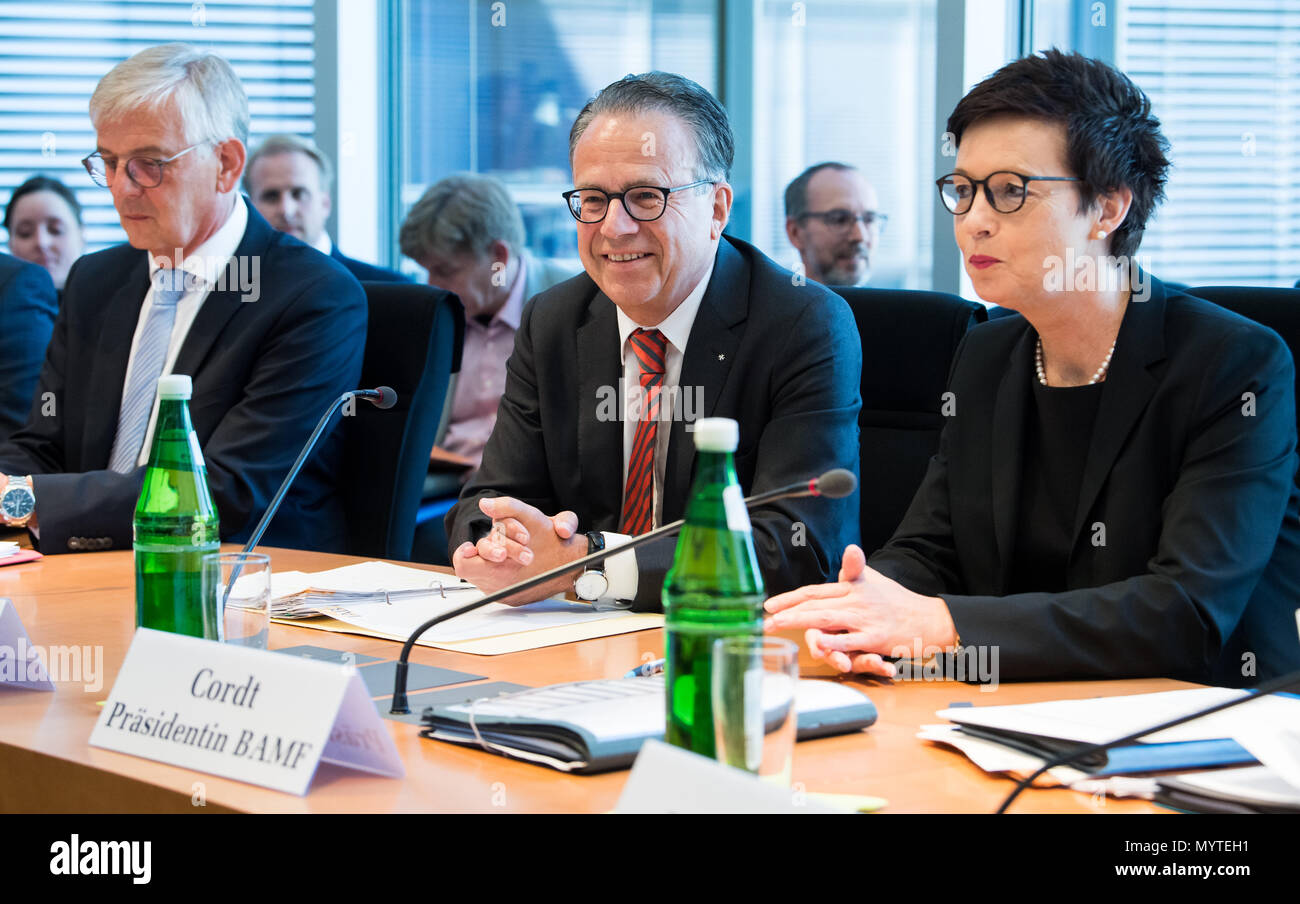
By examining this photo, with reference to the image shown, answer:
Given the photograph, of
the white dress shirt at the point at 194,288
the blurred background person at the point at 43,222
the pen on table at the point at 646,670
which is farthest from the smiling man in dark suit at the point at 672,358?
the blurred background person at the point at 43,222

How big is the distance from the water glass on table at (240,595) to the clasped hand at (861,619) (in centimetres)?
57

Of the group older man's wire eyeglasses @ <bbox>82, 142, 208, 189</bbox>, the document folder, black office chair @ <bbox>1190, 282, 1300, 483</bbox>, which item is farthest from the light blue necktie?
black office chair @ <bbox>1190, 282, 1300, 483</bbox>

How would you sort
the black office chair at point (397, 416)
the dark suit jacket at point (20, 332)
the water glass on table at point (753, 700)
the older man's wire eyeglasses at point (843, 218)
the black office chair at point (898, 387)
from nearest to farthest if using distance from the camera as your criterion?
the water glass on table at point (753, 700)
the black office chair at point (898, 387)
the black office chair at point (397, 416)
the dark suit jacket at point (20, 332)
the older man's wire eyeglasses at point (843, 218)

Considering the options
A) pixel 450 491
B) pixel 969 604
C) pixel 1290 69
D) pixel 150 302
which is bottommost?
pixel 450 491

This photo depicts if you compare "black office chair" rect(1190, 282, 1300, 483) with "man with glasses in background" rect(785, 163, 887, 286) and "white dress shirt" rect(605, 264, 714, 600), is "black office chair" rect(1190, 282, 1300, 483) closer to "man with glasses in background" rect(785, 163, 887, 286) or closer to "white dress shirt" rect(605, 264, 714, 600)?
"white dress shirt" rect(605, 264, 714, 600)

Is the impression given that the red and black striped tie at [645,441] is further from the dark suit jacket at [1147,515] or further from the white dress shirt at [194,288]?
the white dress shirt at [194,288]

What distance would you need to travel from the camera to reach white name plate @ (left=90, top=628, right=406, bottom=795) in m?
1.15

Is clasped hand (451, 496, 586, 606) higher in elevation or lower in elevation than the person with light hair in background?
lower

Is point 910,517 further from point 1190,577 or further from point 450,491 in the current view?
point 450,491

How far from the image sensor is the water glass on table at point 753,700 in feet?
3.16

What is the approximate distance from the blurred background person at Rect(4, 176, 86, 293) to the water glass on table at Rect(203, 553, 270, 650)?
13.3ft

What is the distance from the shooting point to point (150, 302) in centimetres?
291
